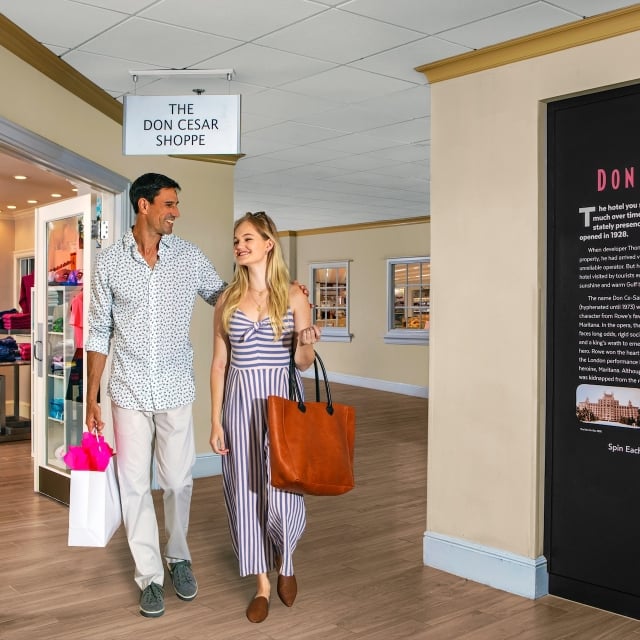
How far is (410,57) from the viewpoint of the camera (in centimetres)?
408

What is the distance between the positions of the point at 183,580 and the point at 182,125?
222 centimetres

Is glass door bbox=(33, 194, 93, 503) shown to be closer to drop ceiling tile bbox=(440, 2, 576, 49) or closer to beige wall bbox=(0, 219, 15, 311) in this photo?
drop ceiling tile bbox=(440, 2, 576, 49)

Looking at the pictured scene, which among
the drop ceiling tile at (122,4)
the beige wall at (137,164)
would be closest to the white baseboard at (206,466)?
the beige wall at (137,164)

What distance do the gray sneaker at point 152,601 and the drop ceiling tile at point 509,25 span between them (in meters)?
2.78

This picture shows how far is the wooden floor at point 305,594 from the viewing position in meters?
3.24

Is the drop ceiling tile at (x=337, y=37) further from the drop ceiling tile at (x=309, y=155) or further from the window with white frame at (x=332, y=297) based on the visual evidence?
the window with white frame at (x=332, y=297)

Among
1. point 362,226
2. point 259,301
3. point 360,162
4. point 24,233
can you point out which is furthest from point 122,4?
point 362,226

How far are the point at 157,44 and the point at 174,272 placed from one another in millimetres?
1233

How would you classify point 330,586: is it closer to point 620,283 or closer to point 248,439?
point 248,439

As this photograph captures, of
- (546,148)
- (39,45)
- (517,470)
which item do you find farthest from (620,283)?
(39,45)

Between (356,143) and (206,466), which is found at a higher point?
(356,143)

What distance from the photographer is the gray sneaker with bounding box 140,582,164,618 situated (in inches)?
131

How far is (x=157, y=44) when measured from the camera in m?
3.87

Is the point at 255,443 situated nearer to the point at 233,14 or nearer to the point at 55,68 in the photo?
the point at 233,14
